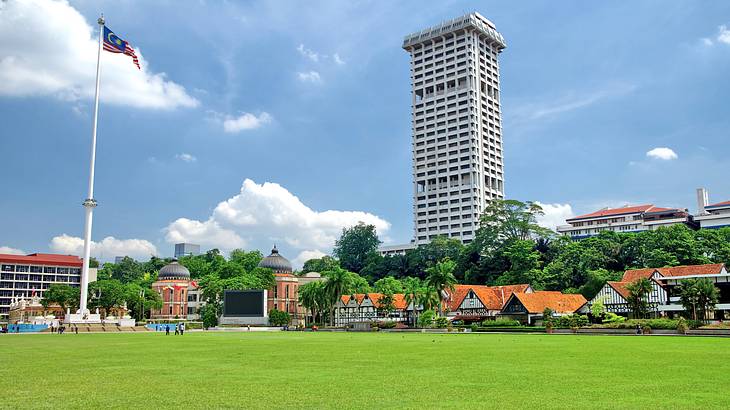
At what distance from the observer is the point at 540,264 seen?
103 meters

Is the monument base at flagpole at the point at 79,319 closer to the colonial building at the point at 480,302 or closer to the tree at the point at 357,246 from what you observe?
the colonial building at the point at 480,302

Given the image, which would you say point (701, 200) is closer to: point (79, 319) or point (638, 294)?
point (638, 294)

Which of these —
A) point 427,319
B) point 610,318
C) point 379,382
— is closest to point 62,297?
point 427,319

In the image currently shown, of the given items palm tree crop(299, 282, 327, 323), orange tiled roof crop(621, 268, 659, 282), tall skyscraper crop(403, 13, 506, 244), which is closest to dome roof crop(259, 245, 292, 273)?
palm tree crop(299, 282, 327, 323)

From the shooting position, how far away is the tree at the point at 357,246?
500 feet

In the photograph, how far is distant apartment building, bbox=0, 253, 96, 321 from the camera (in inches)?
5792

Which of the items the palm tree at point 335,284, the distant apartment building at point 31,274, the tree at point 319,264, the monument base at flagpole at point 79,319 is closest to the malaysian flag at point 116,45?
the monument base at flagpole at point 79,319

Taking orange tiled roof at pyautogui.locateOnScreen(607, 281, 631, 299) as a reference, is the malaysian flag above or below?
above

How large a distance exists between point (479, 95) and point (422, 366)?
151m

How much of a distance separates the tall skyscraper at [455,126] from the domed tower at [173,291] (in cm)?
6575

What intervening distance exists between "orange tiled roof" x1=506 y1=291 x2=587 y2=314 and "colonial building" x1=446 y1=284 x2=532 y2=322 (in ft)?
13.4

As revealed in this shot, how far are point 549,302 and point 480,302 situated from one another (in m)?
9.78

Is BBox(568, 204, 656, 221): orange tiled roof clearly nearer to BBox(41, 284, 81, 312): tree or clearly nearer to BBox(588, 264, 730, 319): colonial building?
BBox(588, 264, 730, 319): colonial building

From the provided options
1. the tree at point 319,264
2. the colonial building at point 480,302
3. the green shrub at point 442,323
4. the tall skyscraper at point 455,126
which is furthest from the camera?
the tall skyscraper at point 455,126
